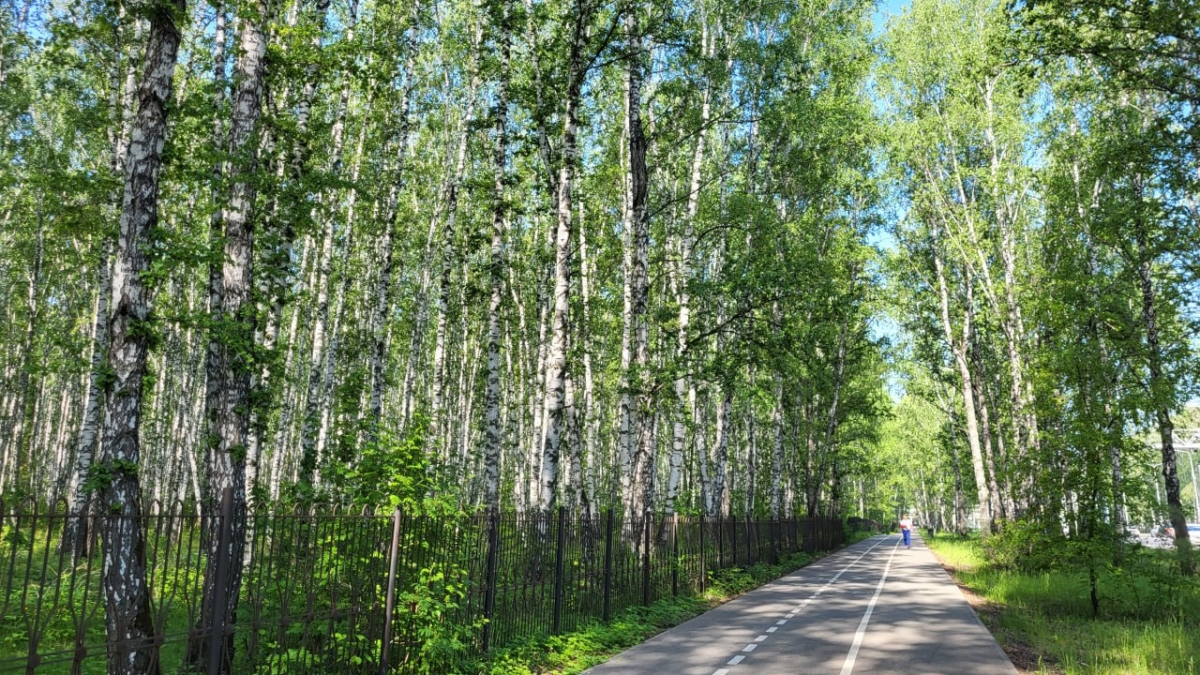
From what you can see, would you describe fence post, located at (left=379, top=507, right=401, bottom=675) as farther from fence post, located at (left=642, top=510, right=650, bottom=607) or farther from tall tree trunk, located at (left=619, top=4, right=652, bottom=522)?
tall tree trunk, located at (left=619, top=4, right=652, bottom=522)

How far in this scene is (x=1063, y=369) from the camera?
1532cm

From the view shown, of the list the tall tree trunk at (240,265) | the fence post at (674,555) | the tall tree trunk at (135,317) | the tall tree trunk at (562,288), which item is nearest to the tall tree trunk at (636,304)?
the fence post at (674,555)

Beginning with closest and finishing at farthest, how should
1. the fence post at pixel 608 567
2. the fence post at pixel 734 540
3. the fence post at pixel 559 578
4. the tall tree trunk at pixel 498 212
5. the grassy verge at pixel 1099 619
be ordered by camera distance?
the grassy verge at pixel 1099 619 → the fence post at pixel 559 578 → the fence post at pixel 608 567 → the tall tree trunk at pixel 498 212 → the fence post at pixel 734 540

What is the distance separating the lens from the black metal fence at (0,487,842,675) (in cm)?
480

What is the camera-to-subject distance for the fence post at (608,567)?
12.6m

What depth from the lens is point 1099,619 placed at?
14055mm

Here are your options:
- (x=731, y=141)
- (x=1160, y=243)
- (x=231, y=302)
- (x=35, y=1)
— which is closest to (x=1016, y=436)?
(x=1160, y=243)

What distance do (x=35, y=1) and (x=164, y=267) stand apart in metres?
9.41

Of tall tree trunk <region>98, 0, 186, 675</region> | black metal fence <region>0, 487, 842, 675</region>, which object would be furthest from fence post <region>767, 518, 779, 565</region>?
tall tree trunk <region>98, 0, 186, 675</region>

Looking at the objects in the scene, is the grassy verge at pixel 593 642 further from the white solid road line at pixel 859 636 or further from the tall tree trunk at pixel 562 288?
the white solid road line at pixel 859 636

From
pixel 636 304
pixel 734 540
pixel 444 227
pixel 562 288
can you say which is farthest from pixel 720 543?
pixel 444 227

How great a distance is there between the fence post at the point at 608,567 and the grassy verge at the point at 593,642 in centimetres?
21

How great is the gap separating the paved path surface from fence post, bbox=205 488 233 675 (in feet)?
16.8

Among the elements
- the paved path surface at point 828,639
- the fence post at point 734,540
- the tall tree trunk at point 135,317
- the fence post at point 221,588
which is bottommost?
the paved path surface at point 828,639
